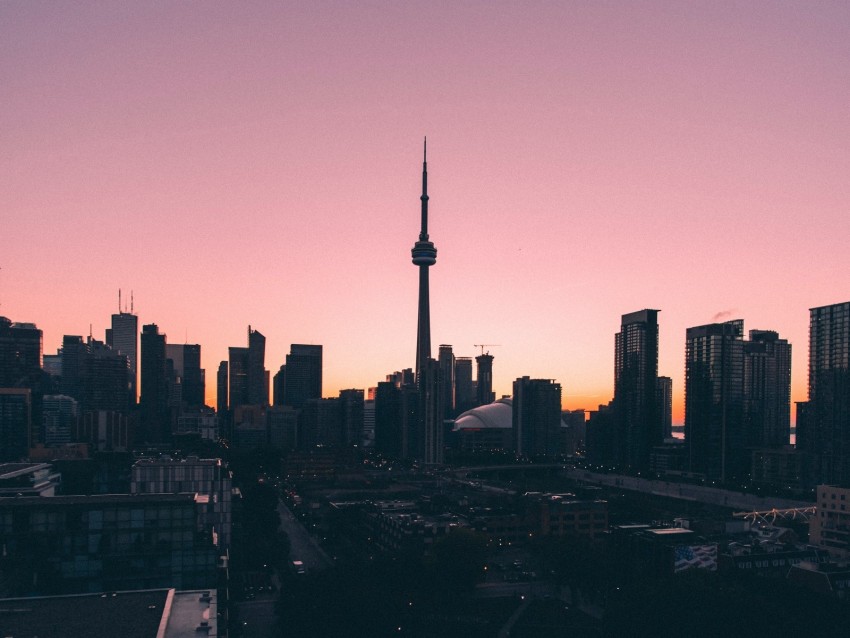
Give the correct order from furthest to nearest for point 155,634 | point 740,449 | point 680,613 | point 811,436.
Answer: point 740,449 < point 811,436 < point 680,613 < point 155,634

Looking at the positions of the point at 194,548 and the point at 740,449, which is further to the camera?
the point at 740,449

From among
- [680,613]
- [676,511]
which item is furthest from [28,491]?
[676,511]

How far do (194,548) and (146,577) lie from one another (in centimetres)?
348

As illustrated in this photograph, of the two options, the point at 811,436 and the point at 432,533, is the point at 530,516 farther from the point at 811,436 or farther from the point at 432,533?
the point at 811,436

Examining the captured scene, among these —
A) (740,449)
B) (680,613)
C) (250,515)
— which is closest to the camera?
(680,613)

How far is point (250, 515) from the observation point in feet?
358

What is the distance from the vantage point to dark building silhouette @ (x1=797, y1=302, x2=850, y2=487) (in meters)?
151

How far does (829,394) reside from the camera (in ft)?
518

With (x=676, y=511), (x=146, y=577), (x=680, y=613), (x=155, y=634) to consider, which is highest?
A: (x=155, y=634)

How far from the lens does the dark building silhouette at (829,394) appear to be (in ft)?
494

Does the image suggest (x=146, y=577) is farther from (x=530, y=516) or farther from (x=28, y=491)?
(x=530, y=516)

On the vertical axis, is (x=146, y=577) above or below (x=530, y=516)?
above

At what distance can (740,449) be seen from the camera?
195 metres

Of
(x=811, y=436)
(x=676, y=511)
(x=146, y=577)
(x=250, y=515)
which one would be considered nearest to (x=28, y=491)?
(x=250, y=515)
